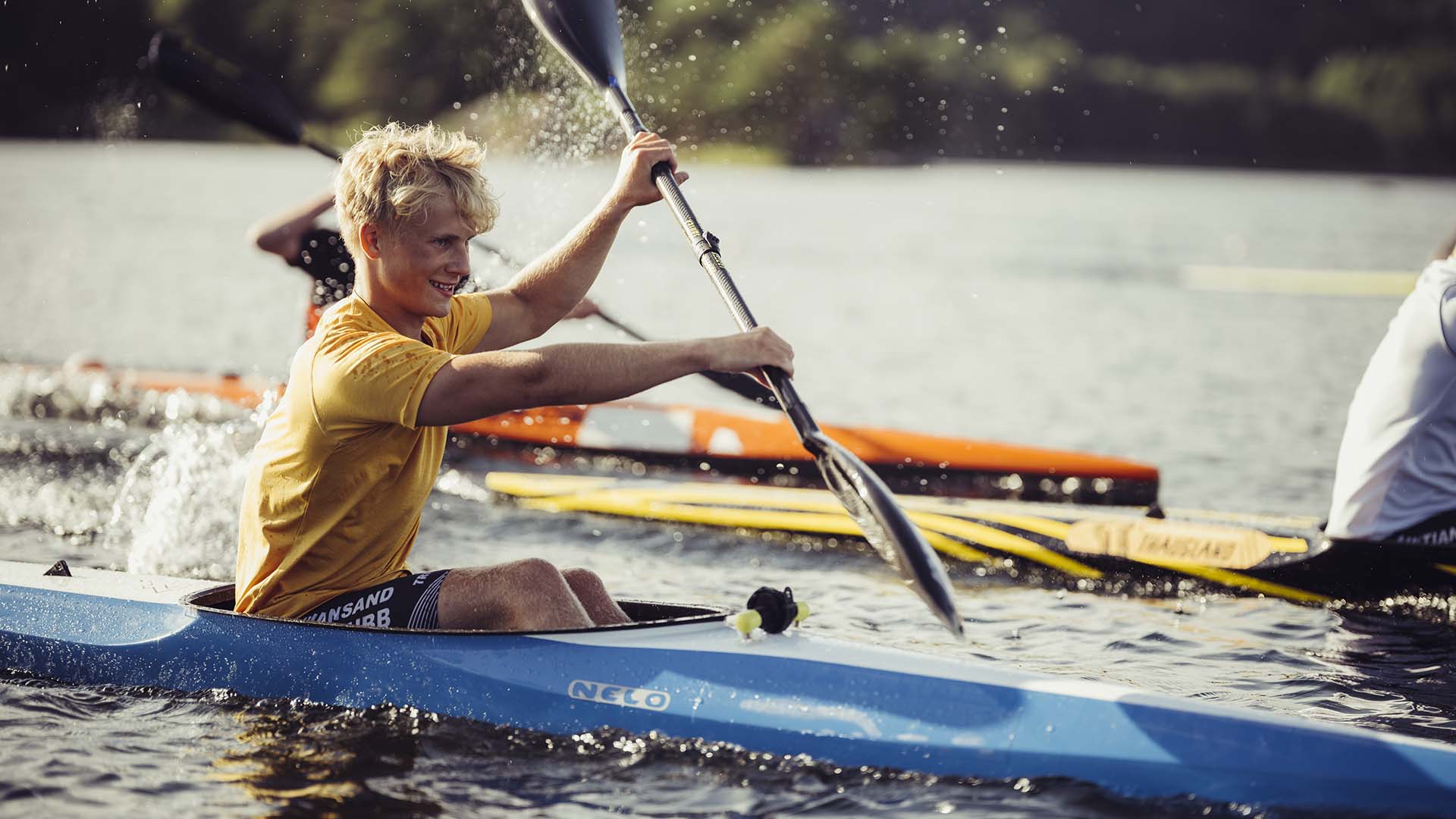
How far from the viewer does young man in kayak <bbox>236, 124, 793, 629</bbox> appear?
Answer: 3.47 metres

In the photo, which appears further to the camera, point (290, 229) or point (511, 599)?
point (290, 229)

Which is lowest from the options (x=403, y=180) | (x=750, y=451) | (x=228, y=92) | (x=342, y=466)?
(x=750, y=451)

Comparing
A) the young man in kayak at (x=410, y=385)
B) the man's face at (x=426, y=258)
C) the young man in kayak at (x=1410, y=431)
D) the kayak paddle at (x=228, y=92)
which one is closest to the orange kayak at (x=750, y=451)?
the kayak paddle at (x=228, y=92)

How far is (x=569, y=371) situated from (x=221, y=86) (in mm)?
4628

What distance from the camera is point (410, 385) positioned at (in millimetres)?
3432

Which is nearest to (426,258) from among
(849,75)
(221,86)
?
(221,86)

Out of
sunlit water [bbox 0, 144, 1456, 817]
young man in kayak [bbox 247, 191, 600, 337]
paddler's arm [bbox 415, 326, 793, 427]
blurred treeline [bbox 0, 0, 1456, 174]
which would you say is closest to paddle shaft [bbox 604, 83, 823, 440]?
Result: paddler's arm [bbox 415, 326, 793, 427]

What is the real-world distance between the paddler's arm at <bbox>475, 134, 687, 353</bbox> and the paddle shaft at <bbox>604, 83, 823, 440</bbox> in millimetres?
46

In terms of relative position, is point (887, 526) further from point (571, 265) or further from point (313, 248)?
point (313, 248)

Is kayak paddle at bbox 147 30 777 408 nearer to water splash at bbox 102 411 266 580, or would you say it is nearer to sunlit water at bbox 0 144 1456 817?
sunlit water at bbox 0 144 1456 817

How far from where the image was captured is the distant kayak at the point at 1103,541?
586cm

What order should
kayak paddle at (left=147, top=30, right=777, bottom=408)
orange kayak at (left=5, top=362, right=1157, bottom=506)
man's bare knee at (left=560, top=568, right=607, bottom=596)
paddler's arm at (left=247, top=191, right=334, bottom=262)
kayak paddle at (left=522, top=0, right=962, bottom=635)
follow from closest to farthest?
kayak paddle at (left=522, top=0, right=962, bottom=635) < man's bare knee at (left=560, top=568, right=607, bottom=596) < paddler's arm at (left=247, top=191, right=334, bottom=262) < kayak paddle at (left=147, top=30, right=777, bottom=408) < orange kayak at (left=5, top=362, right=1157, bottom=506)

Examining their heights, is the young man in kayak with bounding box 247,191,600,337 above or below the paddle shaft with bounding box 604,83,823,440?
above

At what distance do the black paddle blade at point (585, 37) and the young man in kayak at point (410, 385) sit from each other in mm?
1345
